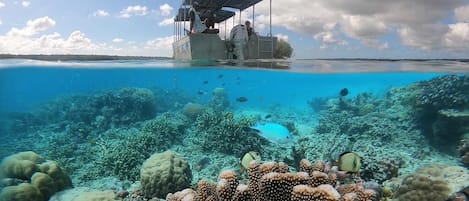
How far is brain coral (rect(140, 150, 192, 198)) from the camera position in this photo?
6.02m

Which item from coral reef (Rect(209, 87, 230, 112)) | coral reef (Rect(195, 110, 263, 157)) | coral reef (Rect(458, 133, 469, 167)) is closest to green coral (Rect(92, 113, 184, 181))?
coral reef (Rect(195, 110, 263, 157))

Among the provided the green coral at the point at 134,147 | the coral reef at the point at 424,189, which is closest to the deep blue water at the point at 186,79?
the green coral at the point at 134,147

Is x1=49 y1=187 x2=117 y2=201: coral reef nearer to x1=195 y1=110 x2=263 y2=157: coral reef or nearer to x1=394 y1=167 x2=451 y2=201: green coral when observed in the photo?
x1=195 y1=110 x2=263 y2=157: coral reef

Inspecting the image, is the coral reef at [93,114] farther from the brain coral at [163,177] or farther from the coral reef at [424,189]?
the coral reef at [424,189]

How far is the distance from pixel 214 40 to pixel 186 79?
3.38 m

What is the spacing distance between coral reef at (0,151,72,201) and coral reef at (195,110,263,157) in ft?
12.5

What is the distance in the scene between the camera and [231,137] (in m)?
9.32

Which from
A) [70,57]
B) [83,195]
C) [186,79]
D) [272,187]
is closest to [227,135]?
[83,195]

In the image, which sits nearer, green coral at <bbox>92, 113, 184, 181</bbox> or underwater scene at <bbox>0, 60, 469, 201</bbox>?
underwater scene at <bbox>0, 60, 469, 201</bbox>

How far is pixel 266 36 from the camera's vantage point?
15.9 metres

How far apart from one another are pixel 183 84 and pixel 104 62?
564cm

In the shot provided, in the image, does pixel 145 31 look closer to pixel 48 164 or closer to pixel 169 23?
pixel 169 23

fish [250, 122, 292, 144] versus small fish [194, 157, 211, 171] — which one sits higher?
A: fish [250, 122, 292, 144]

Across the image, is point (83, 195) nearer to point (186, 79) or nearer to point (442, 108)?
point (442, 108)
